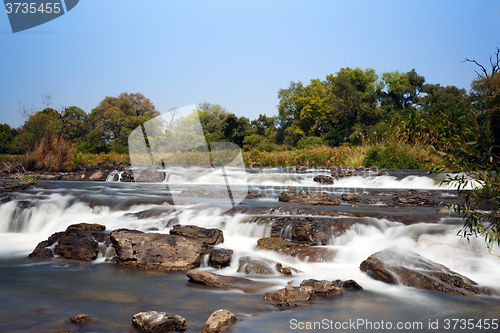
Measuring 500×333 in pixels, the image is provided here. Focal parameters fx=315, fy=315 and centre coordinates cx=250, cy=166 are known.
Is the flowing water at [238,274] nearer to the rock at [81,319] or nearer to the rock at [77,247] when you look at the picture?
the rock at [81,319]

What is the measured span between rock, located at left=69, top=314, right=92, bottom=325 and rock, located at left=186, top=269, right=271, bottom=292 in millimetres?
1530

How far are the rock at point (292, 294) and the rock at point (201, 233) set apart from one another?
90.2 inches

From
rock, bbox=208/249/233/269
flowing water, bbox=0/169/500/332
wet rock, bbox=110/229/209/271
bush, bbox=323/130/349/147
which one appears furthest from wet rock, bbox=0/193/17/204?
bush, bbox=323/130/349/147

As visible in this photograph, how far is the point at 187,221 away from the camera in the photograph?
7445 millimetres

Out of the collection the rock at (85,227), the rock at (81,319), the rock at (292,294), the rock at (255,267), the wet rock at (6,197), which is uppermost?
the wet rock at (6,197)

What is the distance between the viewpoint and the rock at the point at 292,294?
3807 mm

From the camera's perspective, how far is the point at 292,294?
3.86 metres

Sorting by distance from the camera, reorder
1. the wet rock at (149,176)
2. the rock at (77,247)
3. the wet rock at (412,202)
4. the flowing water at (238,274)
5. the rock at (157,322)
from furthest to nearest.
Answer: the wet rock at (149,176), the wet rock at (412,202), the rock at (77,247), the flowing water at (238,274), the rock at (157,322)

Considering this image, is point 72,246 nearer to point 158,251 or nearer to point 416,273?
point 158,251

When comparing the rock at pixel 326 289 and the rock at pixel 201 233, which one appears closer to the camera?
the rock at pixel 326 289

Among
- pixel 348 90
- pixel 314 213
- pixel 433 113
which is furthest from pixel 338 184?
pixel 348 90

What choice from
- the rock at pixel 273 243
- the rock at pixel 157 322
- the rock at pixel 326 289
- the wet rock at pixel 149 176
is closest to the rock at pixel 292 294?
the rock at pixel 326 289

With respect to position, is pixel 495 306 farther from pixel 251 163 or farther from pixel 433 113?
pixel 251 163

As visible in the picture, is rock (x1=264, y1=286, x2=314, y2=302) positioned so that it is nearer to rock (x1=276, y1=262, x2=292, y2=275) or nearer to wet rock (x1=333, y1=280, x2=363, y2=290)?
wet rock (x1=333, y1=280, x2=363, y2=290)
